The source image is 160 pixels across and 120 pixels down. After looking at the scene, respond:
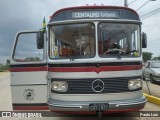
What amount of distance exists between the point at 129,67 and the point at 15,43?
2949 mm

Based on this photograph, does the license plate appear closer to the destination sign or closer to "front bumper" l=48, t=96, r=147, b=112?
"front bumper" l=48, t=96, r=147, b=112

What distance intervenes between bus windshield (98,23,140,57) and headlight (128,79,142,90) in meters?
0.65

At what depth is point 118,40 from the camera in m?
8.09

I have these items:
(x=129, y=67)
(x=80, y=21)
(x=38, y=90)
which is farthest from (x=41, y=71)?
(x=129, y=67)

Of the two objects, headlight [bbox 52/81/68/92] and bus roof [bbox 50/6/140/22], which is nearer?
headlight [bbox 52/81/68/92]

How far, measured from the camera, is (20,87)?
26.9 feet

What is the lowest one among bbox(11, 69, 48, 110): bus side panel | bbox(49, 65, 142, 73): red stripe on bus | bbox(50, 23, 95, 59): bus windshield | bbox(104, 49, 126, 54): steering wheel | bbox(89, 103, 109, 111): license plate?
bbox(89, 103, 109, 111): license plate

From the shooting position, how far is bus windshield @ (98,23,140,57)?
778 centimetres

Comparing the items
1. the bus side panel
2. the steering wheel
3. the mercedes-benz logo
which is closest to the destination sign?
the steering wheel

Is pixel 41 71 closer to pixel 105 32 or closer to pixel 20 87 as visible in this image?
pixel 20 87

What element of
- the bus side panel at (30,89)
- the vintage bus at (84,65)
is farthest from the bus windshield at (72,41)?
the bus side panel at (30,89)

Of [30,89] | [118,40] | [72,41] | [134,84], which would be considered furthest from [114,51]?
[30,89]

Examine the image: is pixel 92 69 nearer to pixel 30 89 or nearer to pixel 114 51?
pixel 114 51

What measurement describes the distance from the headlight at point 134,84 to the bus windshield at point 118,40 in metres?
0.65
